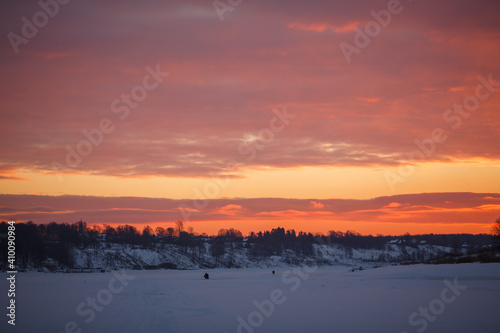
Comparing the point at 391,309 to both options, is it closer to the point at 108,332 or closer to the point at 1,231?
the point at 108,332

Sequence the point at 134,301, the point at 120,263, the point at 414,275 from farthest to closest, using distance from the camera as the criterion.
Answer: the point at 120,263 → the point at 414,275 → the point at 134,301

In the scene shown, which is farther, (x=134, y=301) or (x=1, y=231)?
(x=1, y=231)

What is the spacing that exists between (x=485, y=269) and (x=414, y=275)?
7902 mm

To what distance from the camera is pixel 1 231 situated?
511 feet

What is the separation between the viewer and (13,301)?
105 ft

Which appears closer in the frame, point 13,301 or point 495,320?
point 495,320

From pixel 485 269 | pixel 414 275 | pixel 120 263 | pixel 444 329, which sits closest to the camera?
pixel 444 329

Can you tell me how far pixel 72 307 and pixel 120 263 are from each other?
13083 centimetres

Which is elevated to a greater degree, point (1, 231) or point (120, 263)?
point (1, 231)

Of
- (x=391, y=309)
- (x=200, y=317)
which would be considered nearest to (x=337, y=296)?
(x=391, y=309)

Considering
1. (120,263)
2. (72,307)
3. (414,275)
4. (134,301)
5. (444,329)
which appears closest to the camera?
(444,329)

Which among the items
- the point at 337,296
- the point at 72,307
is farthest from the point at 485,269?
the point at 72,307

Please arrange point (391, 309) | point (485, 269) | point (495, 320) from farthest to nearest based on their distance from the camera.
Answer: point (485, 269) < point (391, 309) < point (495, 320)

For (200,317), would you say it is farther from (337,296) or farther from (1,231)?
(1,231)
